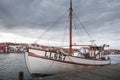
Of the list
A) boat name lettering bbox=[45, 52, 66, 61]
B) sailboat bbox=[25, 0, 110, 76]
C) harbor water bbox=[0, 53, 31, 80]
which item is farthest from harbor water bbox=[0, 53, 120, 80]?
boat name lettering bbox=[45, 52, 66, 61]

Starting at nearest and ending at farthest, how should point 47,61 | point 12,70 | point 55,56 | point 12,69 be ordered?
point 47,61, point 55,56, point 12,70, point 12,69

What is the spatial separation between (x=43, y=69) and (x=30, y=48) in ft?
9.57

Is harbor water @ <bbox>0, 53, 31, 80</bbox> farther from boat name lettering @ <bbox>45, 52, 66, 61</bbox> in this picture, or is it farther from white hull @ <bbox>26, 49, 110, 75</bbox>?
boat name lettering @ <bbox>45, 52, 66, 61</bbox>

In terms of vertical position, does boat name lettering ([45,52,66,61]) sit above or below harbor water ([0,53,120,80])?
above

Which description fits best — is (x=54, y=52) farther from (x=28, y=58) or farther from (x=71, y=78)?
(x=71, y=78)

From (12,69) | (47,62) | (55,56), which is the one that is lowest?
(12,69)

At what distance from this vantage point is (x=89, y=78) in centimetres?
1227

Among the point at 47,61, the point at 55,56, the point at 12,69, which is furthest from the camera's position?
the point at 12,69

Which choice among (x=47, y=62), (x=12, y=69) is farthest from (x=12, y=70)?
(x=47, y=62)

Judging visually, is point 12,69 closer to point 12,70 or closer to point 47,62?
point 12,70

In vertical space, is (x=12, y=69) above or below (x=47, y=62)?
below

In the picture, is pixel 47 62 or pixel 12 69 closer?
pixel 47 62

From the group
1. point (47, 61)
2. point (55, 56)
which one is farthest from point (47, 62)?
point (55, 56)

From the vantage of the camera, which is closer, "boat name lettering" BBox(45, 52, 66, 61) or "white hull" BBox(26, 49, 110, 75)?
"white hull" BBox(26, 49, 110, 75)
